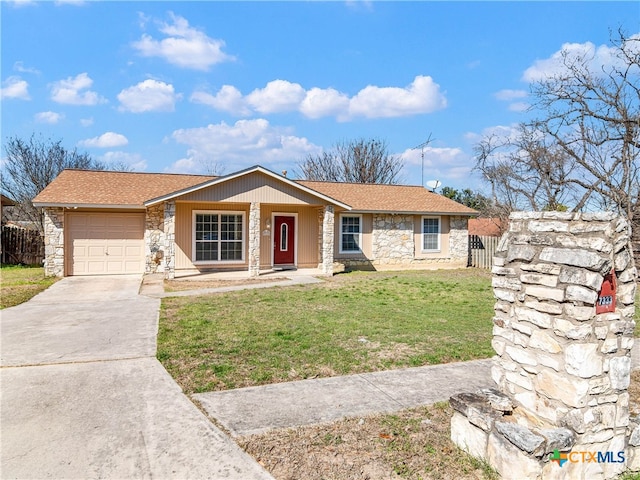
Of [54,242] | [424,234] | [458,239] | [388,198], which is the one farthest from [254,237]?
[458,239]

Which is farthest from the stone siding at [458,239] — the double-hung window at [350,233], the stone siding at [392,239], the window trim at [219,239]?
the window trim at [219,239]

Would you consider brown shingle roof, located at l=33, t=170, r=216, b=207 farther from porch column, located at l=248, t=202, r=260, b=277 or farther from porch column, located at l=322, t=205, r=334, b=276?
porch column, located at l=322, t=205, r=334, b=276

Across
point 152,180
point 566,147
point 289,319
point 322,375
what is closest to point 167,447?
point 322,375

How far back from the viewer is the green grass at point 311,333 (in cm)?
543

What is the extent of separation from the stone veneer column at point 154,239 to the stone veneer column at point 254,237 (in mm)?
3352

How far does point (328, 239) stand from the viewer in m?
15.9

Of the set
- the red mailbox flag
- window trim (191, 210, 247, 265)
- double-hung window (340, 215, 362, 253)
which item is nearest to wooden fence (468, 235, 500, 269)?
double-hung window (340, 215, 362, 253)

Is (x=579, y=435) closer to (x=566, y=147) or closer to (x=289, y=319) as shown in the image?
(x=289, y=319)

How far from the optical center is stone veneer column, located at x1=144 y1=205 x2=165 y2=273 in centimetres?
1528

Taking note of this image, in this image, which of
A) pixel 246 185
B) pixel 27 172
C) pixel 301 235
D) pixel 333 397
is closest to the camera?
pixel 333 397

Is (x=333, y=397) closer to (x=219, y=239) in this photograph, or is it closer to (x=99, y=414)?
(x=99, y=414)

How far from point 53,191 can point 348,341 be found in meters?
12.8

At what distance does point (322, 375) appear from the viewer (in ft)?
17.1

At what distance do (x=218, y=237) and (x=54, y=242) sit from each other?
5.37 meters
